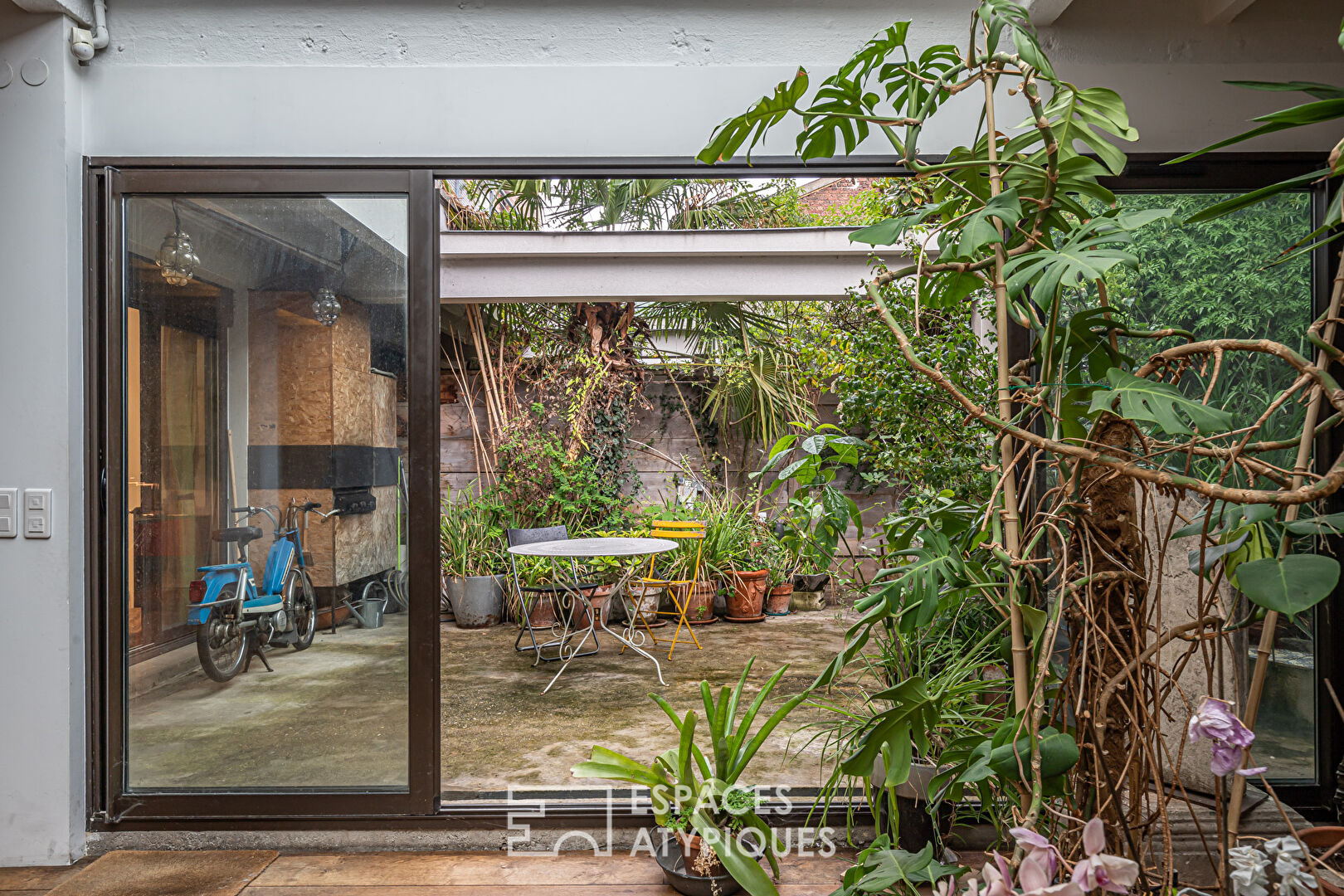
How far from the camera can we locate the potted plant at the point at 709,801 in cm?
216

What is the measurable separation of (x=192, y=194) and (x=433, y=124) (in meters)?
0.79

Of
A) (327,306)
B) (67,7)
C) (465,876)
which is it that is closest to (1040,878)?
(465,876)

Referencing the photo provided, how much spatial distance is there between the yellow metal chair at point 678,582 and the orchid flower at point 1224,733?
3778 mm

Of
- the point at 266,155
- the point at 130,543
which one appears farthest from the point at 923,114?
the point at 130,543

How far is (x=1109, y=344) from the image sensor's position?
4.93 feet

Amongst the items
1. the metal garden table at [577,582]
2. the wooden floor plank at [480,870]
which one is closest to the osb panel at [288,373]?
the wooden floor plank at [480,870]

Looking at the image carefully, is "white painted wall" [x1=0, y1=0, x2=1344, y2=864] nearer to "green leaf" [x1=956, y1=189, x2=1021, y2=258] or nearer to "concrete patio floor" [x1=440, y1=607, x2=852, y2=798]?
"green leaf" [x1=956, y1=189, x2=1021, y2=258]

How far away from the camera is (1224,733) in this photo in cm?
112

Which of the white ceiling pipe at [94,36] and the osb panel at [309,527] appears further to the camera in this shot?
the osb panel at [309,527]

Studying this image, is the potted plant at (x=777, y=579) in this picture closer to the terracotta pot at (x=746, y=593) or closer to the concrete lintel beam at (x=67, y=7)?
the terracotta pot at (x=746, y=593)

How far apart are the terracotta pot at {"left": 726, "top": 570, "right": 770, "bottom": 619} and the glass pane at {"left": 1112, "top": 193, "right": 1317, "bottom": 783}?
350 centimetres

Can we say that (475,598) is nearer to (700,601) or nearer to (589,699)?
(700,601)

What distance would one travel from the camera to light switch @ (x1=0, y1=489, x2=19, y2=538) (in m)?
2.36

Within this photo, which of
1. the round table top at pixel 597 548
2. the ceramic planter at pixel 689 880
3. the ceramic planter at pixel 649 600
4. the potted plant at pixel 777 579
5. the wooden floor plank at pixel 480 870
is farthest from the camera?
the potted plant at pixel 777 579
